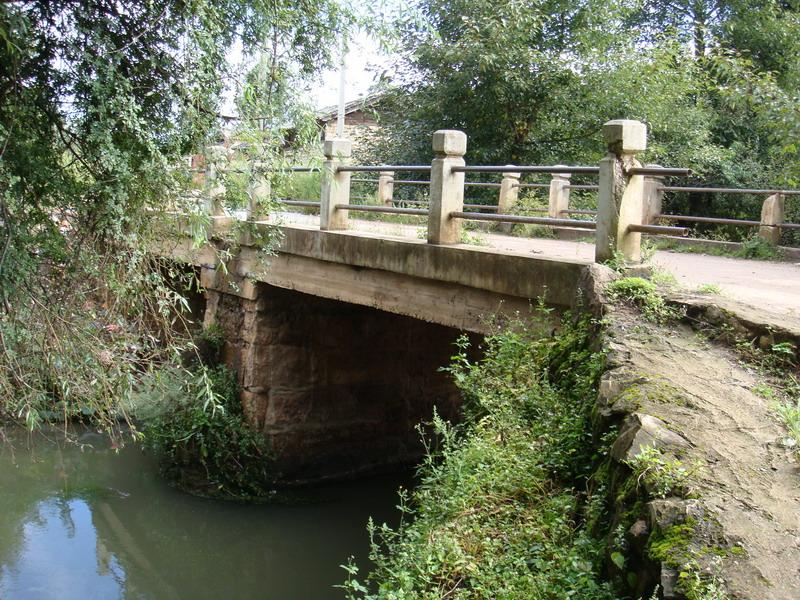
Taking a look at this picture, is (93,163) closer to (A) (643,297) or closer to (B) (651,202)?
(A) (643,297)

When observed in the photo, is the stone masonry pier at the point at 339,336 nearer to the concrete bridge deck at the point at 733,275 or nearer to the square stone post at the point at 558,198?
the concrete bridge deck at the point at 733,275

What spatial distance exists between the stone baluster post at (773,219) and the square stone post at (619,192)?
5.19m

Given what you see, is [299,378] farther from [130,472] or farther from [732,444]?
[732,444]

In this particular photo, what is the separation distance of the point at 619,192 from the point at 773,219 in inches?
216

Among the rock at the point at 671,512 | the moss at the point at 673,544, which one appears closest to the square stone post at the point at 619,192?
the rock at the point at 671,512

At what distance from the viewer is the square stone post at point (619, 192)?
6594 mm

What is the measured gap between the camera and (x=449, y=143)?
313 inches

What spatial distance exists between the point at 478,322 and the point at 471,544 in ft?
11.0

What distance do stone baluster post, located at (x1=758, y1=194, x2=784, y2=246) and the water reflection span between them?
6.11 metres

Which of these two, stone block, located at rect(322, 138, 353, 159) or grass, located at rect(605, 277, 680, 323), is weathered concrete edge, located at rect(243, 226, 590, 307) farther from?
stone block, located at rect(322, 138, 353, 159)

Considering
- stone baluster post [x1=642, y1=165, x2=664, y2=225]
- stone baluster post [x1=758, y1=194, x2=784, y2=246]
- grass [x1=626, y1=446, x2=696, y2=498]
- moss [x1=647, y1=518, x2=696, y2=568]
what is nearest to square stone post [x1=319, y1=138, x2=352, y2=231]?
stone baluster post [x1=642, y1=165, x2=664, y2=225]

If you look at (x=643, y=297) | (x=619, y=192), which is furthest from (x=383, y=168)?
(x=643, y=297)

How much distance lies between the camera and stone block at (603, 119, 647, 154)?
6.53m

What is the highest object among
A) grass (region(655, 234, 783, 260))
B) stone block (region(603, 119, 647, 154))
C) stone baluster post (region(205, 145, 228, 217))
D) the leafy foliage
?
the leafy foliage
